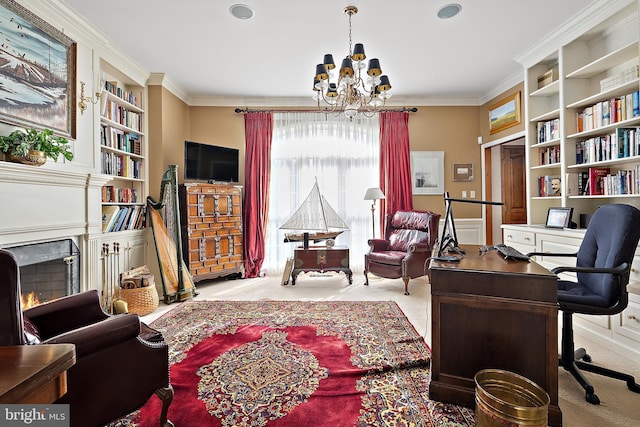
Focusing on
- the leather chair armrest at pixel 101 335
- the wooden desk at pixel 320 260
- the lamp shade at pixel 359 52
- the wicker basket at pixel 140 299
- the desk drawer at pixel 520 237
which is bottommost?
the wicker basket at pixel 140 299

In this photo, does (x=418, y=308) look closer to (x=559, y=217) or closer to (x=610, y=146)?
(x=559, y=217)

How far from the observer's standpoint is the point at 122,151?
3654 millimetres

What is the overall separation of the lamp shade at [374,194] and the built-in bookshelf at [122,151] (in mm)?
3061

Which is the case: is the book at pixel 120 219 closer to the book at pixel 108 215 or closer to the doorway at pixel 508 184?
the book at pixel 108 215

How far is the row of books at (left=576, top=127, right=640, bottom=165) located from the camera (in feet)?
8.16

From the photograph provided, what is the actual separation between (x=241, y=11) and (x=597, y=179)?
142 inches

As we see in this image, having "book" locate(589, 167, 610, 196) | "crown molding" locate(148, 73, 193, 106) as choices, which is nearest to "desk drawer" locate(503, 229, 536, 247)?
"book" locate(589, 167, 610, 196)

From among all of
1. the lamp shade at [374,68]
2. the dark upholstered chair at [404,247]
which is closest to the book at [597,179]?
the dark upholstered chair at [404,247]

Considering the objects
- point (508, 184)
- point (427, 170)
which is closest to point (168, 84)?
point (427, 170)

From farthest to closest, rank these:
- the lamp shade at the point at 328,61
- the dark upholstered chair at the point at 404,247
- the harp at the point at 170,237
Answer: the dark upholstered chair at the point at 404,247 < the harp at the point at 170,237 < the lamp shade at the point at 328,61

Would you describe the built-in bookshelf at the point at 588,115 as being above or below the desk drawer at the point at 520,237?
above

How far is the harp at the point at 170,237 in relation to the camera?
3.73 m

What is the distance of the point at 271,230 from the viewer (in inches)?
197

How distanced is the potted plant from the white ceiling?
1.28 m
